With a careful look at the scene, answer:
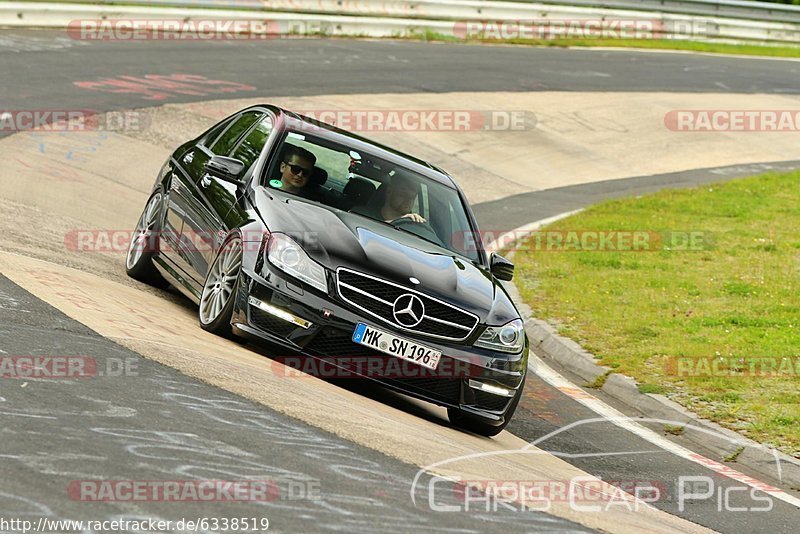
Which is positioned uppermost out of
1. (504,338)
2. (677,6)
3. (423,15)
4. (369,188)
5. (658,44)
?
(369,188)

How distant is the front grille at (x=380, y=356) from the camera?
799cm

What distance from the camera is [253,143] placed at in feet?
32.8

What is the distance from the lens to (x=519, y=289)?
1381cm

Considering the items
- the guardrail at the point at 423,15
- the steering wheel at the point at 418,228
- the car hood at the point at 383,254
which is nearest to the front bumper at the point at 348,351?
the car hood at the point at 383,254

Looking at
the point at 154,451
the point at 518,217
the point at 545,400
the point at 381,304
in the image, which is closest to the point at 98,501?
the point at 154,451

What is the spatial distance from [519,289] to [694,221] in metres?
5.13

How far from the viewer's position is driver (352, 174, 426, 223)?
30.8 ft

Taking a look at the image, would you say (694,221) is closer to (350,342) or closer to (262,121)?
(262,121)

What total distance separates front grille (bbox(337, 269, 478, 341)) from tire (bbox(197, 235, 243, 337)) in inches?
32.0

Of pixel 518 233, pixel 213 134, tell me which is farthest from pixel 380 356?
pixel 518 233

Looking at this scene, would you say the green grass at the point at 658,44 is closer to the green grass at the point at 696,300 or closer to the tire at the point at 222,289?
the green grass at the point at 696,300

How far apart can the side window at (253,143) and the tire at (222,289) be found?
1.08 meters

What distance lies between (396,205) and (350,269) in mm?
1498

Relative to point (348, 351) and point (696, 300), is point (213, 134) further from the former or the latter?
point (696, 300)
